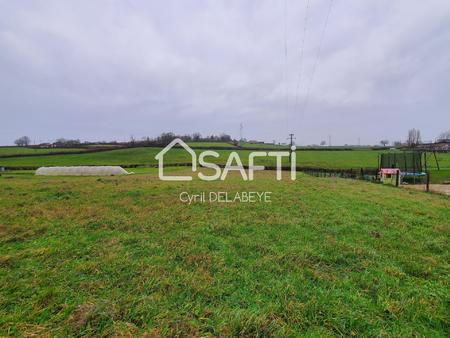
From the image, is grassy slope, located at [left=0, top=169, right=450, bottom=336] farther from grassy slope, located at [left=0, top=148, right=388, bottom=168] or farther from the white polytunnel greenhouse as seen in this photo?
grassy slope, located at [left=0, top=148, right=388, bottom=168]

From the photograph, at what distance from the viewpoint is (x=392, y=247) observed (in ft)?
14.3

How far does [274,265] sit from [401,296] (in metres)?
1.62

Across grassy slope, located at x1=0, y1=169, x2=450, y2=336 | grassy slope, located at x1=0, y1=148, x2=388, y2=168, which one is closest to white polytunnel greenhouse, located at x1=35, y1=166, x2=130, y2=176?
grassy slope, located at x1=0, y1=148, x2=388, y2=168

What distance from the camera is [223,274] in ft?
10.9

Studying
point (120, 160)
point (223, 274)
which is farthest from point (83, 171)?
point (223, 274)

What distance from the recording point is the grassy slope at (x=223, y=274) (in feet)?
7.80

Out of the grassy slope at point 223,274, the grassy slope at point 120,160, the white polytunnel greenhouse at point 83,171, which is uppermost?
the grassy slope at point 120,160

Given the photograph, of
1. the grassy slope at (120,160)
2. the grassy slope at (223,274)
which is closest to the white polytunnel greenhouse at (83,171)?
the grassy slope at (120,160)

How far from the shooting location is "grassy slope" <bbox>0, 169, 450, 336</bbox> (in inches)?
93.7

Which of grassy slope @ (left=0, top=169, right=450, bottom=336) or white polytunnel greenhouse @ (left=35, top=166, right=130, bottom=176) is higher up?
white polytunnel greenhouse @ (left=35, top=166, right=130, bottom=176)

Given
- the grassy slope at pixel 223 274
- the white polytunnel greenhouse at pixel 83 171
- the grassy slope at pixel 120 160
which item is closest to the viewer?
the grassy slope at pixel 223 274

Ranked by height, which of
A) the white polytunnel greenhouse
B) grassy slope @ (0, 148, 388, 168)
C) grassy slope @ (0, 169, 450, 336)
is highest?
grassy slope @ (0, 148, 388, 168)

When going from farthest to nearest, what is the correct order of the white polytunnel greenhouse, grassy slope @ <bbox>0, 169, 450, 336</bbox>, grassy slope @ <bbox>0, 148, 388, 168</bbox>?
grassy slope @ <bbox>0, 148, 388, 168</bbox> < the white polytunnel greenhouse < grassy slope @ <bbox>0, 169, 450, 336</bbox>

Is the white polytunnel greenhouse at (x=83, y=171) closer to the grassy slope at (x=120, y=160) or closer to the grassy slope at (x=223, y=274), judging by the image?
the grassy slope at (x=120, y=160)
